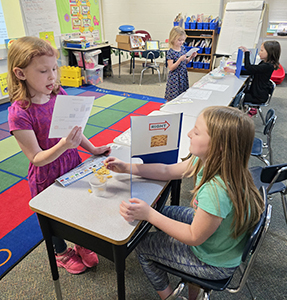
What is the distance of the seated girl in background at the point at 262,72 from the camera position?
2936 millimetres

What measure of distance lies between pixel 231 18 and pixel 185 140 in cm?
478

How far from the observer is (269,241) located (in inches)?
66.0

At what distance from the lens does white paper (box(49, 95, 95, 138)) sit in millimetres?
991

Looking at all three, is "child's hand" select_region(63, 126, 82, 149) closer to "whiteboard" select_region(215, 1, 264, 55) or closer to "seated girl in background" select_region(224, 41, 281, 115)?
"seated girl in background" select_region(224, 41, 281, 115)

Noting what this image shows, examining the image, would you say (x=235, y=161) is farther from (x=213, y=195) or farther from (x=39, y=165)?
(x=39, y=165)

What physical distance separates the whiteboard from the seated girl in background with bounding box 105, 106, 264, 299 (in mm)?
4872

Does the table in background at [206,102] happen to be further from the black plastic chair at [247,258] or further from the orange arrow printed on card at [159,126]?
the black plastic chair at [247,258]

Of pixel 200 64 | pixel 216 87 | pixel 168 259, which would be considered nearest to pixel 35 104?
pixel 168 259

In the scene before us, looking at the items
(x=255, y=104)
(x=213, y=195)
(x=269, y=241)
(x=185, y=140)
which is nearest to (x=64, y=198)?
(x=213, y=195)

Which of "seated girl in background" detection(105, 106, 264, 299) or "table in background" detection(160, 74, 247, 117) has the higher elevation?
"seated girl in background" detection(105, 106, 264, 299)

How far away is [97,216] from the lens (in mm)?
932

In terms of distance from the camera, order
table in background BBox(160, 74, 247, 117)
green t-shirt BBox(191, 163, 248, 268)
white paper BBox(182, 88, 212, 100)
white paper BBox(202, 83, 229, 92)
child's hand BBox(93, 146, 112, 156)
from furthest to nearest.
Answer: white paper BBox(202, 83, 229, 92)
white paper BBox(182, 88, 212, 100)
table in background BBox(160, 74, 247, 117)
child's hand BBox(93, 146, 112, 156)
green t-shirt BBox(191, 163, 248, 268)

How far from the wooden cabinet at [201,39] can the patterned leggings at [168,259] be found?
5887 millimetres

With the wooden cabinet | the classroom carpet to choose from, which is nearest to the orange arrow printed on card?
the classroom carpet
